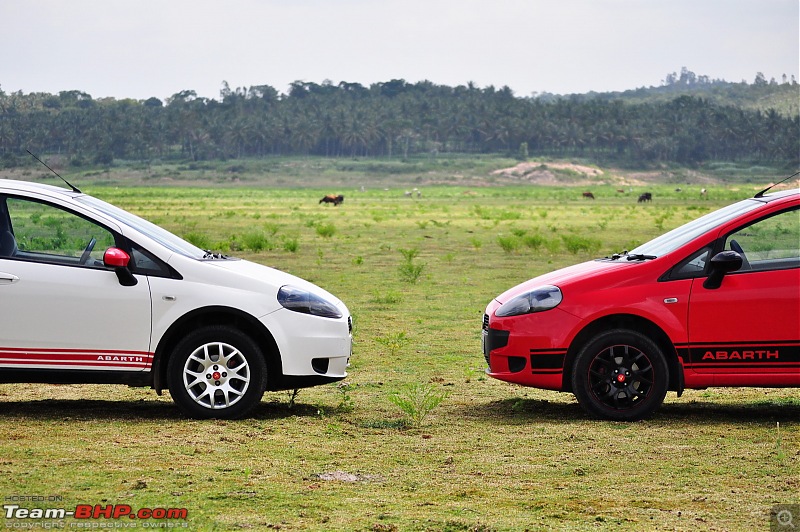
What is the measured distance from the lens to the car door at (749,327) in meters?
8.65

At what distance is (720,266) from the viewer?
28.3ft

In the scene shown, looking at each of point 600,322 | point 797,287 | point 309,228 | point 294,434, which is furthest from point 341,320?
point 309,228

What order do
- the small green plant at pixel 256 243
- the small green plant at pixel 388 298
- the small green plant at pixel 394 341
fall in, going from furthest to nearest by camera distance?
the small green plant at pixel 256 243 → the small green plant at pixel 388 298 → the small green plant at pixel 394 341

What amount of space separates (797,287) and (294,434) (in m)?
3.82

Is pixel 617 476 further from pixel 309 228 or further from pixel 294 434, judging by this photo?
pixel 309 228

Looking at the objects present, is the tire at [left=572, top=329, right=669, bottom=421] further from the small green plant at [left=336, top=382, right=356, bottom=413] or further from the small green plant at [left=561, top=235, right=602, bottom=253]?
the small green plant at [left=561, top=235, right=602, bottom=253]

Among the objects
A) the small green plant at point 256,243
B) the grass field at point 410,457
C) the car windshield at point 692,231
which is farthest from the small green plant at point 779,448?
the small green plant at point 256,243

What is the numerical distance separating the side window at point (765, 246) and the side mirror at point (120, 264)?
14.6ft

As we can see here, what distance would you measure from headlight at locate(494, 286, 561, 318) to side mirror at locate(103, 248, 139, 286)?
2.85 m

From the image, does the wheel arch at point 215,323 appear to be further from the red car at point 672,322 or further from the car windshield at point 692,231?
the car windshield at point 692,231

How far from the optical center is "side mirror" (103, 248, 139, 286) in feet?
28.2

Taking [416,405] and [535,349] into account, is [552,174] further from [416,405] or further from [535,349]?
[535,349]

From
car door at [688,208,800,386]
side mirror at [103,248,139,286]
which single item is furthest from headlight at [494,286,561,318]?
side mirror at [103,248,139,286]

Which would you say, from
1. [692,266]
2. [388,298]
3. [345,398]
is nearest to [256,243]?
[388,298]
